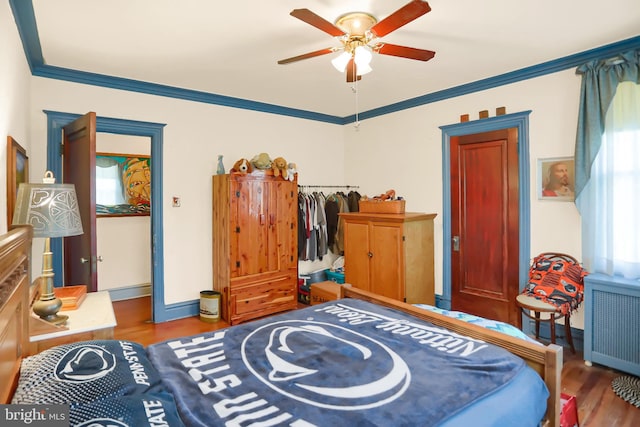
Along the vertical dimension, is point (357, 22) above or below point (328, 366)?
above

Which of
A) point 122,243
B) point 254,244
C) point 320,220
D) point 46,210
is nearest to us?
point 46,210

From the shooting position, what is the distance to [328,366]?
1.49 m

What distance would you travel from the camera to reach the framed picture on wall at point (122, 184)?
4.73 metres

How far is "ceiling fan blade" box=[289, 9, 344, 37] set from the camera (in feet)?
6.00

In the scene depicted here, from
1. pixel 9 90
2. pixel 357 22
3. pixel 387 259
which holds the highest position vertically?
pixel 357 22

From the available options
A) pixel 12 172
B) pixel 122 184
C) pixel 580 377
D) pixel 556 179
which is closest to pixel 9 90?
pixel 12 172

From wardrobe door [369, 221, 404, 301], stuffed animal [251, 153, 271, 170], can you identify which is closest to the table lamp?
stuffed animal [251, 153, 271, 170]

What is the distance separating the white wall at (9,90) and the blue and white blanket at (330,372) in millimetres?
1338

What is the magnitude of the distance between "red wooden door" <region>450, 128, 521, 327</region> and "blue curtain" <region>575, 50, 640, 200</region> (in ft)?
1.95

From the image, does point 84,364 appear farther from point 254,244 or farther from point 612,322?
point 612,322

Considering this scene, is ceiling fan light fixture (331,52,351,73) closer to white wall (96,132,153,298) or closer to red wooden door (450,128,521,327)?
red wooden door (450,128,521,327)

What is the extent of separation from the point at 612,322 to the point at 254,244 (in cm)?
337

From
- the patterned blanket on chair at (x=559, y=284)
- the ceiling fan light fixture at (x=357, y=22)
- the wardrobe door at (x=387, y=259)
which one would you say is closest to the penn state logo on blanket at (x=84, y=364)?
the ceiling fan light fixture at (x=357, y=22)

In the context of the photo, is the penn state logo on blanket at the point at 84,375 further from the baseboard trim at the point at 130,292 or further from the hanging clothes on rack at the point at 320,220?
the baseboard trim at the point at 130,292
